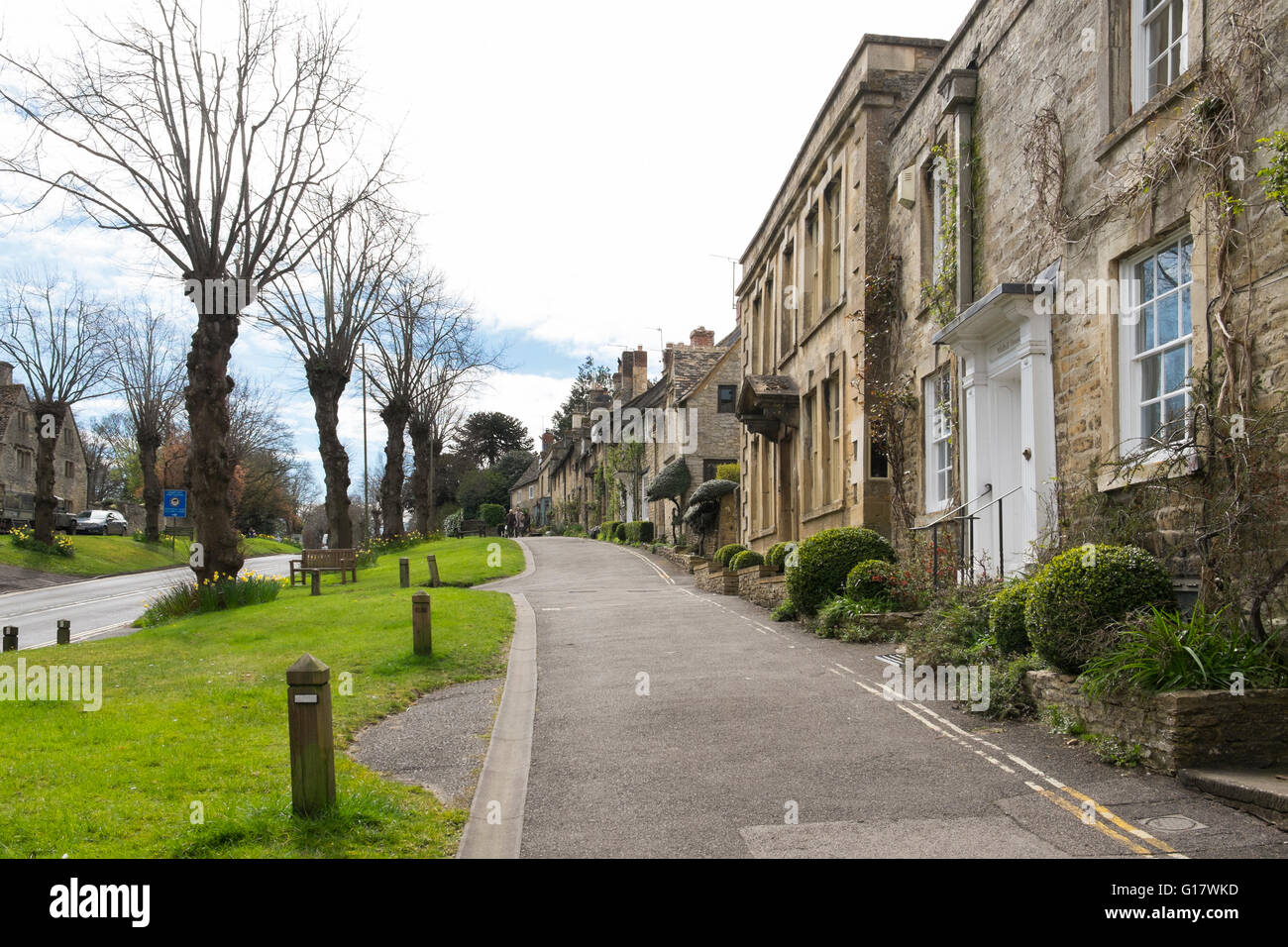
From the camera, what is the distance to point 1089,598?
306 inches

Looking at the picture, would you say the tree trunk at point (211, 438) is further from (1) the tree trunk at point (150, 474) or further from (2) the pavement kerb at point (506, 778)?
(1) the tree trunk at point (150, 474)

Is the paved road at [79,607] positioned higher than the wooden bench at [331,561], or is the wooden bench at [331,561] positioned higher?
the wooden bench at [331,561]

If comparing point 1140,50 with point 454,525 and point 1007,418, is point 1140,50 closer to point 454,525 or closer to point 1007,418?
point 1007,418

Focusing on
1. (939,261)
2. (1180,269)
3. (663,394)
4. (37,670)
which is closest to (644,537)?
(663,394)

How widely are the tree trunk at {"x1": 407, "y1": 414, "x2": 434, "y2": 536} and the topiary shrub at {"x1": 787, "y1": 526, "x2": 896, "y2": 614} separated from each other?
34.8 metres

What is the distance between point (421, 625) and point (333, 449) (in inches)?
925

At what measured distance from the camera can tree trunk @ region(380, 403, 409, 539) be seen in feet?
139

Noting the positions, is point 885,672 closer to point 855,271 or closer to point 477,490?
point 855,271

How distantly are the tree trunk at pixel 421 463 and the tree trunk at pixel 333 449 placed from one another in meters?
11.0

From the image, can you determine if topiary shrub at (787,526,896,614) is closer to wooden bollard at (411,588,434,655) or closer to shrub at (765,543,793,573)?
shrub at (765,543,793,573)

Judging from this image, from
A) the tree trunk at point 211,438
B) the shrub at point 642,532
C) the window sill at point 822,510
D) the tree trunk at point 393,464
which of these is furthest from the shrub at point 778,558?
the tree trunk at point 393,464

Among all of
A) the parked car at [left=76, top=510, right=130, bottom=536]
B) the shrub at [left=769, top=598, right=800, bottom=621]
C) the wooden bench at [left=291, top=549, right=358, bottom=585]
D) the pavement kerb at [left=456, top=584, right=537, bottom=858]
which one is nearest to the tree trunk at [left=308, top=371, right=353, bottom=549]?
the wooden bench at [left=291, top=549, right=358, bottom=585]

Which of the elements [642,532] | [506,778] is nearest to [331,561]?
[642,532]

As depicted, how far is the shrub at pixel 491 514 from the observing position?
7781 cm
